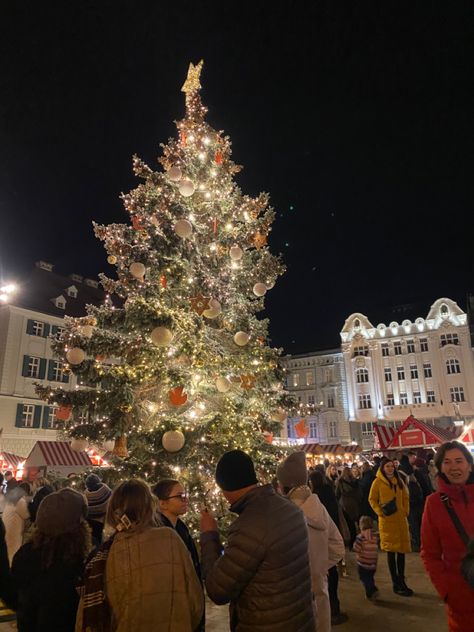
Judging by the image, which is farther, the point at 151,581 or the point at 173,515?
the point at 173,515

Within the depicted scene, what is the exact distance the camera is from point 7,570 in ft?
10.8

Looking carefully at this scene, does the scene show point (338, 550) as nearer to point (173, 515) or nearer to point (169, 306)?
point (173, 515)

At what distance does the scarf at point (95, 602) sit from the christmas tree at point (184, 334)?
5194 mm

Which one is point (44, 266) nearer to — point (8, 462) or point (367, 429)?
point (8, 462)

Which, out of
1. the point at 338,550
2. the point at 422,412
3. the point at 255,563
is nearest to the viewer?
the point at 255,563

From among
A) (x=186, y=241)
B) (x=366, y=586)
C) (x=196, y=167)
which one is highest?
(x=196, y=167)

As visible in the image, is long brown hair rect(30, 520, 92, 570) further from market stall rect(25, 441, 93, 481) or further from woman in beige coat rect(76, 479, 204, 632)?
market stall rect(25, 441, 93, 481)

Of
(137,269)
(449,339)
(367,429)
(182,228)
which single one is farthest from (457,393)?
(137,269)

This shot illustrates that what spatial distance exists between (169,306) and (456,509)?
23.5 feet

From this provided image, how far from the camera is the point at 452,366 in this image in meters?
47.7

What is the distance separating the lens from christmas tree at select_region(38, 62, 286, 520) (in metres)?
8.49

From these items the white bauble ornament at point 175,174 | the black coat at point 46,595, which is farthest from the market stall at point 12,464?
the black coat at point 46,595

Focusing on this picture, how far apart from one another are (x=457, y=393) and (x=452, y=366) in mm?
2865

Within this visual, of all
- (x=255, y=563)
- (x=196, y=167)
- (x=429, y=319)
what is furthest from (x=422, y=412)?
(x=255, y=563)
